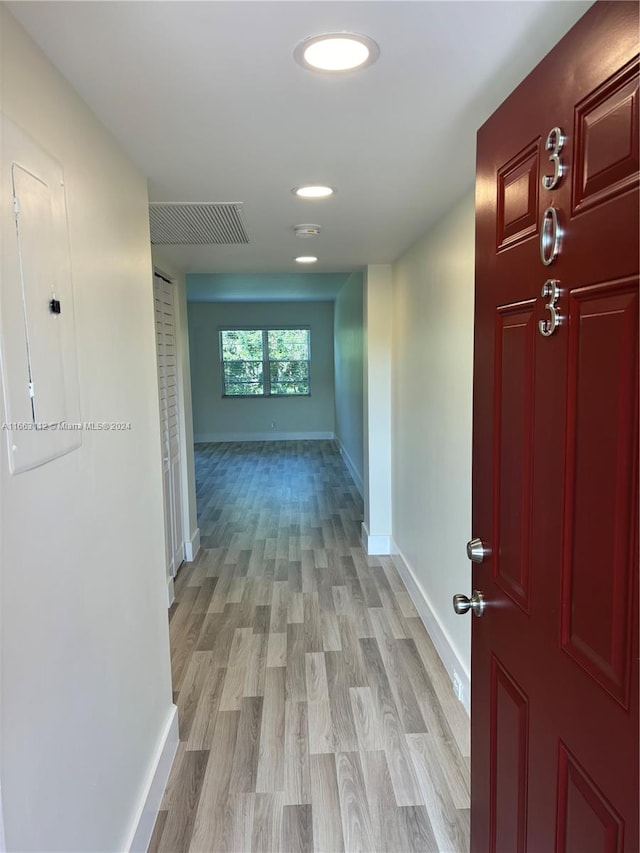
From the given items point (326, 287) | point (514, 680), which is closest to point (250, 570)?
point (514, 680)

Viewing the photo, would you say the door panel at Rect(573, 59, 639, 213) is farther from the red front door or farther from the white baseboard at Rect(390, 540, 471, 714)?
the white baseboard at Rect(390, 540, 471, 714)

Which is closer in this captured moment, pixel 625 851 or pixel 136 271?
pixel 625 851

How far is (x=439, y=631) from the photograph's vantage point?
2770mm

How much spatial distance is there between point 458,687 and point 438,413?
127 centimetres

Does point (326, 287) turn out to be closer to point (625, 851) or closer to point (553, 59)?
point (553, 59)

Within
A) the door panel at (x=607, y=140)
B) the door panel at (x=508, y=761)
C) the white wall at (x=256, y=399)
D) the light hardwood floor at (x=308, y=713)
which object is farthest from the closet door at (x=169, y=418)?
the white wall at (x=256, y=399)

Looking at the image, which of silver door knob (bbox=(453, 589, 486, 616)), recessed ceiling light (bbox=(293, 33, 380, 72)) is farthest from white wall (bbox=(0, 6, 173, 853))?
silver door knob (bbox=(453, 589, 486, 616))

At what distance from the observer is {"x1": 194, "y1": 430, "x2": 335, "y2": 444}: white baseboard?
1002 cm

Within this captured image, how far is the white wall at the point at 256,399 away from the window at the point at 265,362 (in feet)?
0.42

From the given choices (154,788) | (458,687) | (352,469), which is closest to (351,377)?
(352,469)

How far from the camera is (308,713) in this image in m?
2.36

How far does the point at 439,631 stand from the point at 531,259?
222 cm

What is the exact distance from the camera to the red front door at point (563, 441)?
0.78 meters

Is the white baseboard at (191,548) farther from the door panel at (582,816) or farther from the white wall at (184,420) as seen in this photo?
the door panel at (582,816)
